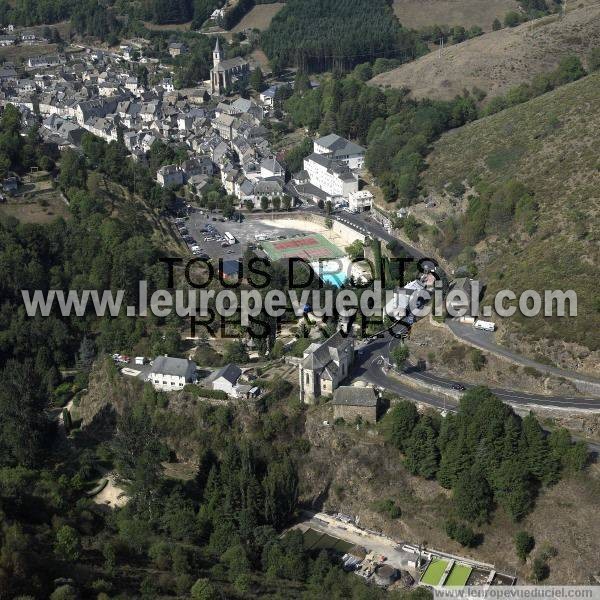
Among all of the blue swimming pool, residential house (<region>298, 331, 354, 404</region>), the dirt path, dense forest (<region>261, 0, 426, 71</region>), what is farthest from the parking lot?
dense forest (<region>261, 0, 426, 71</region>)

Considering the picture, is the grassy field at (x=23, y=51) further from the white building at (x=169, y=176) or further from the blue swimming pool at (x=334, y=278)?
the blue swimming pool at (x=334, y=278)

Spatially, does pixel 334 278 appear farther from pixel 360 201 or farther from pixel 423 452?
pixel 423 452

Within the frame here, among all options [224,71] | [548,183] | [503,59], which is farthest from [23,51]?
[548,183]

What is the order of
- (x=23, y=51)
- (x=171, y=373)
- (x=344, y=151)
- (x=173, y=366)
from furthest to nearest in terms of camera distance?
(x=23, y=51) → (x=344, y=151) → (x=173, y=366) → (x=171, y=373)

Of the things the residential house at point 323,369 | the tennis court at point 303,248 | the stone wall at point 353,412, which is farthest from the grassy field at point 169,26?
the stone wall at point 353,412

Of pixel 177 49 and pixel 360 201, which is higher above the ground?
pixel 177 49

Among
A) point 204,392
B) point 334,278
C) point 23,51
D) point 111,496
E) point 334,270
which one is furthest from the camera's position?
point 23,51

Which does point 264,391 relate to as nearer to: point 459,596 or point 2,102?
point 459,596
